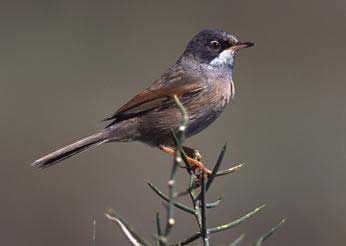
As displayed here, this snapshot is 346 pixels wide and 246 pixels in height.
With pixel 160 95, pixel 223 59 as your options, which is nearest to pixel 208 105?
pixel 160 95

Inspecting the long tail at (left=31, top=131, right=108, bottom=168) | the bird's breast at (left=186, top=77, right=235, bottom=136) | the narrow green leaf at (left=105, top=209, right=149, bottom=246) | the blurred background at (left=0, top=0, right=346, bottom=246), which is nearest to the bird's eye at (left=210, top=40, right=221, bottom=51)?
the bird's breast at (left=186, top=77, right=235, bottom=136)

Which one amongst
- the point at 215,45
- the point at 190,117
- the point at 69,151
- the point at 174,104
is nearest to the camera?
the point at 69,151

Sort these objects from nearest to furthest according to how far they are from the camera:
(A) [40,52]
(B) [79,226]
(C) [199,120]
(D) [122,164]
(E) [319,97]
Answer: (C) [199,120] → (B) [79,226] → (D) [122,164] → (E) [319,97] → (A) [40,52]

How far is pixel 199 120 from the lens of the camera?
205 inches

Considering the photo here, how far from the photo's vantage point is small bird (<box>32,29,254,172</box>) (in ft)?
17.1

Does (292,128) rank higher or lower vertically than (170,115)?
lower

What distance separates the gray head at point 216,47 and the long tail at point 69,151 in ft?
3.10

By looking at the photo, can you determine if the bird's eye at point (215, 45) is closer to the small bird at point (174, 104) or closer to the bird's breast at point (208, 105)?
the small bird at point (174, 104)

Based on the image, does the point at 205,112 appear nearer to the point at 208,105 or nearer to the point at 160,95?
the point at 208,105

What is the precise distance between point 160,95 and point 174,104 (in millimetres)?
143

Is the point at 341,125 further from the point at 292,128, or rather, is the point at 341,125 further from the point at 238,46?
the point at 238,46

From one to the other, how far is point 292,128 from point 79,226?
11.3 ft

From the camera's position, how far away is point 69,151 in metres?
4.96

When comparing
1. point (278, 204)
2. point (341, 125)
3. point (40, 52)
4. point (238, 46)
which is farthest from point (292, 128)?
point (238, 46)
